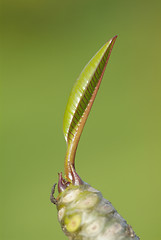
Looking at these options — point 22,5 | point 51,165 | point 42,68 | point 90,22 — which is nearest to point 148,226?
point 51,165

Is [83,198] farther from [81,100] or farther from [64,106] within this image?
[64,106]

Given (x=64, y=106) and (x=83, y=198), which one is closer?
(x=83, y=198)

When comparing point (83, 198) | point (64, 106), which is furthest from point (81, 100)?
point (64, 106)

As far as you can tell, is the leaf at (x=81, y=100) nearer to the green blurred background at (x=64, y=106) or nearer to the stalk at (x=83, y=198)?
the stalk at (x=83, y=198)

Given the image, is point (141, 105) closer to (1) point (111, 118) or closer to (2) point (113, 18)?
(1) point (111, 118)

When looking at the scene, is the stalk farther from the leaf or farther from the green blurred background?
the green blurred background

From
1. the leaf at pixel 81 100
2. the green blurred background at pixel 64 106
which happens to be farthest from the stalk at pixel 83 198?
the green blurred background at pixel 64 106
